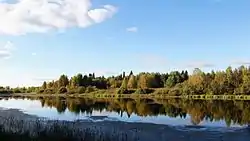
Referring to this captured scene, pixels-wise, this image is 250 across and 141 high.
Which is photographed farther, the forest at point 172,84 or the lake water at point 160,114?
the forest at point 172,84

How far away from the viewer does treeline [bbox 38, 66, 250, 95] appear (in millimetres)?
91500

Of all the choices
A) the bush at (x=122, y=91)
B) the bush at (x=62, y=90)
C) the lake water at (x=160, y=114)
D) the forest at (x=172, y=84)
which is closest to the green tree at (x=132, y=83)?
the forest at (x=172, y=84)

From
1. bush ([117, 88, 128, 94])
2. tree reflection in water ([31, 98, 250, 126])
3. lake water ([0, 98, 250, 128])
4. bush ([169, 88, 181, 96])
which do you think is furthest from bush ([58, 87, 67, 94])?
lake water ([0, 98, 250, 128])

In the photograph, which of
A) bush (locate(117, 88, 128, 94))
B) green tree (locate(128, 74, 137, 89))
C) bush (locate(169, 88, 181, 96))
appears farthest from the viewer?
green tree (locate(128, 74, 137, 89))

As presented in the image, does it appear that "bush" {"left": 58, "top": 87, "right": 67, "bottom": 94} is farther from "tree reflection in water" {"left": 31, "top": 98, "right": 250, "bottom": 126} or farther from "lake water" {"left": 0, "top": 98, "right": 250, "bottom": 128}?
"lake water" {"left": 0, "top": 98, "right": 250, "bottom": 128}

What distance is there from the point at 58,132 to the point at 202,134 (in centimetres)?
982

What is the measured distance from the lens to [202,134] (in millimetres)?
21766

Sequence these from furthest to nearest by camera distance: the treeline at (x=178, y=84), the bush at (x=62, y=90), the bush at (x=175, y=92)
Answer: the bush at (x=62, y=90) → the bush at (x=175, y=92) → the treeline at (x=178, y=84)

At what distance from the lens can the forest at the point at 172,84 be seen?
300 ft

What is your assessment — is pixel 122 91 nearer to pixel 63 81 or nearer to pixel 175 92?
pixel 175 92

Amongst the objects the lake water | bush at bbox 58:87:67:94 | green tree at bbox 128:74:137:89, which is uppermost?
green tree at bbox 128:74:137:89

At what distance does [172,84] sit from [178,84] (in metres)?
8.22

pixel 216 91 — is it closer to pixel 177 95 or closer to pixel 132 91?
pixel 177 95

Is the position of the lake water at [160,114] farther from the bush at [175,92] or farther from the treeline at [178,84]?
the bush at [175,92]
